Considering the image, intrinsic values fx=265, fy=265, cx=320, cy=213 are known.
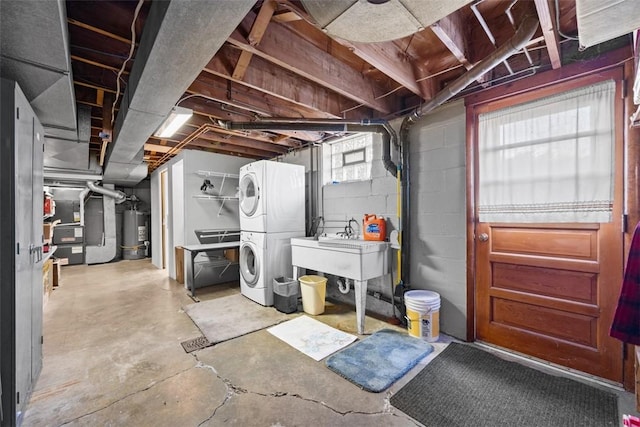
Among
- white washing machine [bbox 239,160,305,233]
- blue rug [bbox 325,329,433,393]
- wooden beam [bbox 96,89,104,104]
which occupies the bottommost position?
blue rug [bbox 325,329,433,393]

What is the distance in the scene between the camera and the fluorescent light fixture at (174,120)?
2.71m

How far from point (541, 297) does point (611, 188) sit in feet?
3.12

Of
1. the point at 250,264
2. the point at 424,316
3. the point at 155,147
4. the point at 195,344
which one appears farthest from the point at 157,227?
the point at 424,316

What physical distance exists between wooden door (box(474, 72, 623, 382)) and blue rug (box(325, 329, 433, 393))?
706 mm

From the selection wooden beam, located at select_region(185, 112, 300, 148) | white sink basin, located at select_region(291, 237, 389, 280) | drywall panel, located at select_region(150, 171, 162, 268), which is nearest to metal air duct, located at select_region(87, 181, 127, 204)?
drywall panel, located at select_region(150, 171, 162, 268)

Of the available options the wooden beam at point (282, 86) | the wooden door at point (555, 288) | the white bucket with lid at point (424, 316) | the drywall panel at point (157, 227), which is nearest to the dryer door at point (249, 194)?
the wooden beam at point (282, 86)

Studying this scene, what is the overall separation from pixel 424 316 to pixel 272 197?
2.33m

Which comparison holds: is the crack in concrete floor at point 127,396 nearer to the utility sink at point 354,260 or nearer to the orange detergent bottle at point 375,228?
the utility sink at point 354,260

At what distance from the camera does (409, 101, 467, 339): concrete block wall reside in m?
2.60

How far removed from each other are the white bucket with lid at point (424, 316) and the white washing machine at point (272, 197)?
195 centimetres

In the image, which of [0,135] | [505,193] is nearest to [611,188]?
[505,193]

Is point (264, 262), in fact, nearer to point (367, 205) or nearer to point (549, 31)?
point (367, 205)

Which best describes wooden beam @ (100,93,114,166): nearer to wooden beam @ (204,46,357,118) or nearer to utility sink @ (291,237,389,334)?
wooden beam @ (204,46,357,118)

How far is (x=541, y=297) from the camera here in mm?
2178
